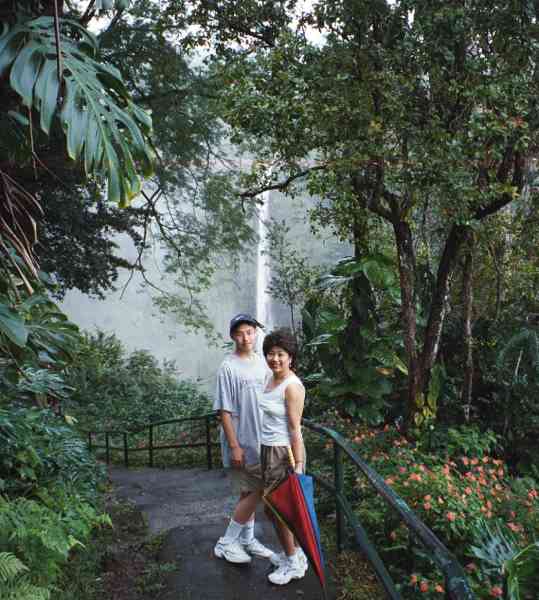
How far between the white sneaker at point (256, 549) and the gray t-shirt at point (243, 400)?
48 cm

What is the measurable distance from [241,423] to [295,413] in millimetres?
470

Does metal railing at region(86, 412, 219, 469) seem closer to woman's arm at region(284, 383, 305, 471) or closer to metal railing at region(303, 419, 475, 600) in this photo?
metal railing at region(303, 419, 475, 600)

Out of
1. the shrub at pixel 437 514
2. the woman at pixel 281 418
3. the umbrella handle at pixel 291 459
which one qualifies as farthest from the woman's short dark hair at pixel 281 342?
the shrub at pixel 437 514

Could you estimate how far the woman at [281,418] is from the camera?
9.66 ft

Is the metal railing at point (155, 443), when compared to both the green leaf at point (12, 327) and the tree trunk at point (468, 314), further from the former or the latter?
the tree trunk at point (468, 314)

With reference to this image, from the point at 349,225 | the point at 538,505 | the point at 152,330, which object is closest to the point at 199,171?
the point at 349,225

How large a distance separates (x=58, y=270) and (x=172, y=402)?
5.17m

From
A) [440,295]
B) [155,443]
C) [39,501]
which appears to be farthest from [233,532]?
[155,443]

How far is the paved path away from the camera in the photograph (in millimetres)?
3045

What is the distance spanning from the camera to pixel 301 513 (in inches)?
106

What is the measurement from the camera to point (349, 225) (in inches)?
254

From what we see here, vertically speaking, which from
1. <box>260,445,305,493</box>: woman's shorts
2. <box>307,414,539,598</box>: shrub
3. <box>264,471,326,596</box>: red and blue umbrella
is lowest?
<box>307,414,539,598</box>: shrub

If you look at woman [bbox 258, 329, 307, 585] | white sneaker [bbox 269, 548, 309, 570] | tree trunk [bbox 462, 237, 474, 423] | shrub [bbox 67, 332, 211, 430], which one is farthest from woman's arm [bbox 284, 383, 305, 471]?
shrub [bbox 67, 332, 211, 430]

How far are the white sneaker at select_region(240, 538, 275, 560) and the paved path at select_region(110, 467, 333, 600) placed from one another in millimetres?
36
